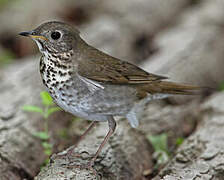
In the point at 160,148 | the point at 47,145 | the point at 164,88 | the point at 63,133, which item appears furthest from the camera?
the point at 63,133

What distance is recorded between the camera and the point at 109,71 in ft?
14.7

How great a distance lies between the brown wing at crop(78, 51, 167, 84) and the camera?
4.33 metres

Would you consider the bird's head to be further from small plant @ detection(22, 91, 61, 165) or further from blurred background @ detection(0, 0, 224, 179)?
blurred background @ detection(0, 0, 224, 179)

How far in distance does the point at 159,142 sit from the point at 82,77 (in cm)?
146

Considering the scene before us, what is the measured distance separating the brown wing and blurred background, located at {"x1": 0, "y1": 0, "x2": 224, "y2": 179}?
97 centimetres

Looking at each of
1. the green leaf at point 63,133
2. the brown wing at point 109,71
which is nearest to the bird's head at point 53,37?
the brown wing at point 109,71

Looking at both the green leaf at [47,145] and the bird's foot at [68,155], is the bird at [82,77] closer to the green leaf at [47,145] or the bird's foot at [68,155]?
the bird's foot at [68,155]

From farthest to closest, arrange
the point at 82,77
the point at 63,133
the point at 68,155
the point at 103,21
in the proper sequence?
the point at 103,21 < the point at 63,133 < the point at 68,155 < the point at 82,77

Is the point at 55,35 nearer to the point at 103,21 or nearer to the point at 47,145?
the point at 47,145

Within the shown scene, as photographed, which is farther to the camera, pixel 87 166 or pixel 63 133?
pixel 63 133

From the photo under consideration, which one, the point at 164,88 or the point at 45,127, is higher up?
the point at 164,88

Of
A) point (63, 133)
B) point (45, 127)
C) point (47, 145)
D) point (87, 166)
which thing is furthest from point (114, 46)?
point (87, 166)

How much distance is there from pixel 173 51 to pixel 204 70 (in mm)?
627

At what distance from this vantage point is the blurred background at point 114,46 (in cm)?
528
